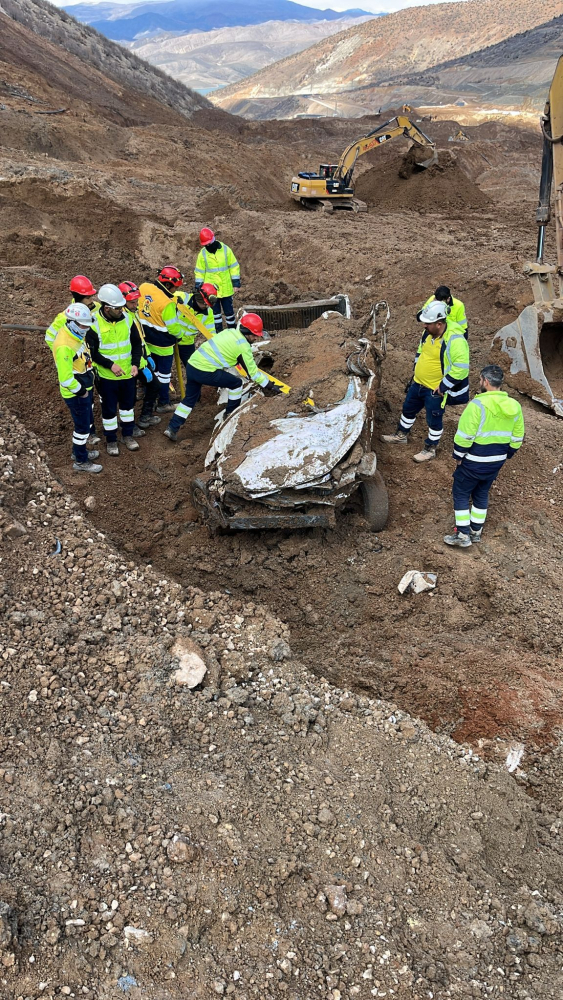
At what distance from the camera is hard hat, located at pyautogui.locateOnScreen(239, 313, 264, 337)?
6.00 metres

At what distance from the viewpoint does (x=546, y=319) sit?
312 inches

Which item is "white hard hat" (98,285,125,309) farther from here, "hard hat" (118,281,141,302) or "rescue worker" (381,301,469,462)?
"rescue worker" (381,301,469,462)

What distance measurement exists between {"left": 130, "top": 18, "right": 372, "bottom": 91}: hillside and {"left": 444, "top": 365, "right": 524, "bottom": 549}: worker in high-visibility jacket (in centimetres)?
10854

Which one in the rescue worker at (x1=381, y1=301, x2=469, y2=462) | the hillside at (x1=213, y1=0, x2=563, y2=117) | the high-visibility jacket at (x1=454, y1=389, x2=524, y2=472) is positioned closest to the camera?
the high-visibility jacket at (x1=454, y1=389, x2=524, y2=472)

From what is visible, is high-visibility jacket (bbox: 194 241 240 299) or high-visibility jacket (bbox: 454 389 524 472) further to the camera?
high-visibility jacket (bbox: 194 241 240 299)

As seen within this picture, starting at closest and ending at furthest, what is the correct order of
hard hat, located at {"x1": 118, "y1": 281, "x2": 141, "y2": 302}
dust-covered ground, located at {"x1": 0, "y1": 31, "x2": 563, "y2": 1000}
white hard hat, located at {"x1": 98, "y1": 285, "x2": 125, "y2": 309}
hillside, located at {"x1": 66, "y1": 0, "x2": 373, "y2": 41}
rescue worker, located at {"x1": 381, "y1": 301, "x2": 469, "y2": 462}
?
dust-covered ground, located at {"x1": 0, "y1": 31, "x2": 563, "y2": 1000}
white hard hat, located at {"x1": 98, "y1": 285, "x2": 125, "y2": 309}
rescue worker, located at {"x1": 381, "y1": 301, "x2": 469, "y2": 462}
hard hat, located at {"x1": 118, "y1": 281, "x2": 141, "y2": 302}
hillside, located at {"x1": 66, "y1": 0, "x2": 373, "y2": 41}

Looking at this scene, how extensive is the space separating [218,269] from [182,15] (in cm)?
18257

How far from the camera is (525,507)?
6.22 meters

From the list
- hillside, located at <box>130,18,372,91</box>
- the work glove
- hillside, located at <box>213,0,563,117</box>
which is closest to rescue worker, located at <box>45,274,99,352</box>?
the work glove

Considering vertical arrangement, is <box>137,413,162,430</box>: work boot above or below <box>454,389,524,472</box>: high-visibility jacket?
below

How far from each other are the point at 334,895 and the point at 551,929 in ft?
3.45

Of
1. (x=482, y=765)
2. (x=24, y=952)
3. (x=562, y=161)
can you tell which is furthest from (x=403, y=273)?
(x=24, y=952)

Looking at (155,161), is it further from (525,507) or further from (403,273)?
(525,507)

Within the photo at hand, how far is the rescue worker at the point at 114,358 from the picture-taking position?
19.5 ft
